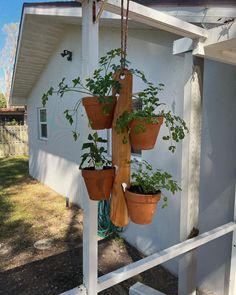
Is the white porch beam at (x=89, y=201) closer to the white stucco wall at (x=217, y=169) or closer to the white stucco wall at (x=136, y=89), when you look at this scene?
the white stucco wall at (x=136, y=89)

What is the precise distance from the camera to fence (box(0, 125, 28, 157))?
1420 centimetres

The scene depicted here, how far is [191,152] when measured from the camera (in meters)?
2.18

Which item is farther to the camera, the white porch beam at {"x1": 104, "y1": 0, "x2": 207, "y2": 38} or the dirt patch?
the dirt patch

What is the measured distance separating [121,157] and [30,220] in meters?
4.41

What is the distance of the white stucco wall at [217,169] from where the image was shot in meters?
2.65

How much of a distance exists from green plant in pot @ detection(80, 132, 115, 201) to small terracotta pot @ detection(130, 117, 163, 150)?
0.17m

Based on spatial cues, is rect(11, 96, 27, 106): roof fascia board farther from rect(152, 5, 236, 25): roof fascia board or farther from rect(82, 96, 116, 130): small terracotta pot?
rect(82, 96, 116, 130): small terracotta pot

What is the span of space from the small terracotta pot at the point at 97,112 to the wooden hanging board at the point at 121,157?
4 cm

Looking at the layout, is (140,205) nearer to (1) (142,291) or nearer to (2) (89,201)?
(2) (89,201)

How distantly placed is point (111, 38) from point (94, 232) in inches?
145

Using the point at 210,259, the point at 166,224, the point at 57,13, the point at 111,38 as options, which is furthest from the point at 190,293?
the point at 57,13

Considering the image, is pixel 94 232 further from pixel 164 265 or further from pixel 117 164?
pixel 164 265

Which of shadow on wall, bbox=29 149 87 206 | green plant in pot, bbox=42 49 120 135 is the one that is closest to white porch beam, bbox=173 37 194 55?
green plant in pot, bbox=42 49 120 135

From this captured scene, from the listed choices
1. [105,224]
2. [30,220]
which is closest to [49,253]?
[105,224]
